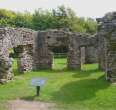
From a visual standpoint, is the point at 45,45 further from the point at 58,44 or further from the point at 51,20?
the point at 51,20

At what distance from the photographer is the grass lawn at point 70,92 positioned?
60.6 feet

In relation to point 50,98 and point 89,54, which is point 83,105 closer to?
point 50,98

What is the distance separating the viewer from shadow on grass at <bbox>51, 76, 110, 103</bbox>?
19.6m

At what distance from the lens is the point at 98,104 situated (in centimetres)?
1848

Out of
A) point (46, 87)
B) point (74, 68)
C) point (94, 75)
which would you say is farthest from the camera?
point (74, 68)

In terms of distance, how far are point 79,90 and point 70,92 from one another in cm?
65

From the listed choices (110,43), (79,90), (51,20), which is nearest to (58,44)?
(110,43)

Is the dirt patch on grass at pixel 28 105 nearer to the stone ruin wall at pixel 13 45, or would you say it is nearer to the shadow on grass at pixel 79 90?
the shadow on grass at pixel 79 90

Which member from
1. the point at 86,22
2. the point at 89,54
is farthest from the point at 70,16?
the point at 89,54

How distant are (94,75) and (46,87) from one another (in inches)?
216

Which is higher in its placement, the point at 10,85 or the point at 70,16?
the point at 70,16

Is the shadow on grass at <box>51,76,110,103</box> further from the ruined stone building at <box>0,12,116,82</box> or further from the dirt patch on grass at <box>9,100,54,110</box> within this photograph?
the ruined stone building at <box>0,12,116,82</box>

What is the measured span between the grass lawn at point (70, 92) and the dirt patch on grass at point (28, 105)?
0.34 meters

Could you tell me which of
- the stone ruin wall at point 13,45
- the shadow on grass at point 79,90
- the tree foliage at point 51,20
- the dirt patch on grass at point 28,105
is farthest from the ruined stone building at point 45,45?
the tree foliage at point 51,20
